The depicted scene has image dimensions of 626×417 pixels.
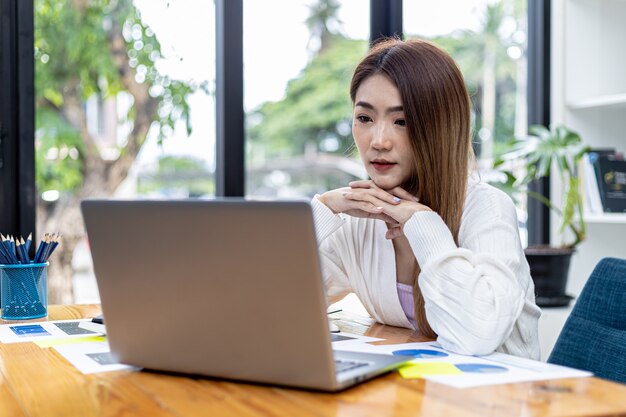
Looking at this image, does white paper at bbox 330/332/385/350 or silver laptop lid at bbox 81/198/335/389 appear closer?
silver laptop lid at bbox 81/198/335/389

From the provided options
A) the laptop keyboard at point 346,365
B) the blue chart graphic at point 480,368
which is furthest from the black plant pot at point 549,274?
the laptop keyboard at point 346,365

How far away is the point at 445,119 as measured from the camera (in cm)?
152

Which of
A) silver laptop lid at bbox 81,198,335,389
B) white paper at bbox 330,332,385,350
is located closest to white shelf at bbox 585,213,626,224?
white paper at bbox 330,332,385,350

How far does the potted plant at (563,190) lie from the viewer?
8.88ft

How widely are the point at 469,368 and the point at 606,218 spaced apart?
1862 mm

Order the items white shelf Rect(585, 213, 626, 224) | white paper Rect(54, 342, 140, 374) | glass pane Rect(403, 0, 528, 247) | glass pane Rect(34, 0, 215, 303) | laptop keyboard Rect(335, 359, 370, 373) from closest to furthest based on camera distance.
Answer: laptop keyboard Rect(335, 359, 370, 373), white paper Rect(54, 342, 140, 374), white shelf Rect(585, 213, 626, 224), glass pane Rect(34, 0, 215, 303), glass pane Rect(403, 0, 528, 247)

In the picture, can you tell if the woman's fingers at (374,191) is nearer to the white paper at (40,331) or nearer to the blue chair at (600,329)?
the blue chair at (600,329)

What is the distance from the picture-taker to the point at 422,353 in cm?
118

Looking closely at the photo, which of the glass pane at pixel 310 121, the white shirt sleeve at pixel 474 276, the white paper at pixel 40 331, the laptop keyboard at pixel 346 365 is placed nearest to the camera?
the laptop keyboard at pixel 346 365

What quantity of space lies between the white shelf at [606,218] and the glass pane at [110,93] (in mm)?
1392

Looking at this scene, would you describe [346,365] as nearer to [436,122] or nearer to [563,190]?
[436,122]

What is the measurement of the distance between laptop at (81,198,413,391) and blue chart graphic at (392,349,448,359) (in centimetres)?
9

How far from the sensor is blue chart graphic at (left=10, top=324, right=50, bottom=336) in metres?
1.38

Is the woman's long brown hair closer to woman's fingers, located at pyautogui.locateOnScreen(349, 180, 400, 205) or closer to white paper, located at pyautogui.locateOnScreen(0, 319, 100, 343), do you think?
woman's fingers, located at pyautogui.locateOnScreen(349, 180, 400, 205)
